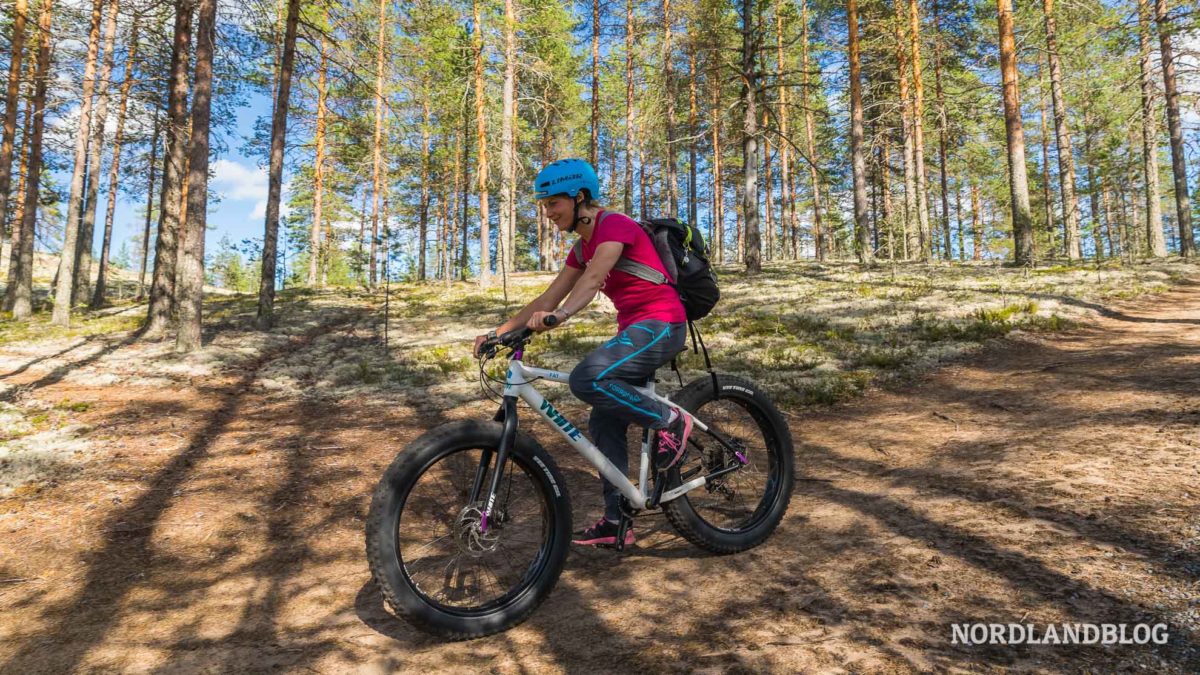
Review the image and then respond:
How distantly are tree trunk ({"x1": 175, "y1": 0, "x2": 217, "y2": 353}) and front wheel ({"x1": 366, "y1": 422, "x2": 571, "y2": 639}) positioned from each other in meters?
11.9

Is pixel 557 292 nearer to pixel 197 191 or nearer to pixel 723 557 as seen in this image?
pixel 723 557

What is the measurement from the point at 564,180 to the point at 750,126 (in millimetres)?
16846

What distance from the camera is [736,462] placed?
4078mm

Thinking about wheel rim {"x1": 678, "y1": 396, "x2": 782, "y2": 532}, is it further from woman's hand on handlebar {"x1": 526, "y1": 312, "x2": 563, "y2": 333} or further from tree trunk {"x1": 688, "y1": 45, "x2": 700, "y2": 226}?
tree trunk {"x1": 688, "y1": 45, "x2": 700, "y2": 226}

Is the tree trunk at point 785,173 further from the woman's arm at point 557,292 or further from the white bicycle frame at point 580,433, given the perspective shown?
the white bicycle frame at point 580,433

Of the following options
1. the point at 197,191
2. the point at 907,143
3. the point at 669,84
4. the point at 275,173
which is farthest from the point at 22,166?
the point at 907,143

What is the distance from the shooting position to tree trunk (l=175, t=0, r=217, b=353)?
12148 mm

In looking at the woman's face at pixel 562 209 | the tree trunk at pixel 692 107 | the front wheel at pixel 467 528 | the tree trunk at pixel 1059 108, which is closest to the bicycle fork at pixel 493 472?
the front wheel at pixel 467 528

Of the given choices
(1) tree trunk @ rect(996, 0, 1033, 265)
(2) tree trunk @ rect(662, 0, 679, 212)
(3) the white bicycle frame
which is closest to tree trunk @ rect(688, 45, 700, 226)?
(2) tree trunk @ rect(662, 0, 679, 212)

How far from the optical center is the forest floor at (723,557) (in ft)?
8.50

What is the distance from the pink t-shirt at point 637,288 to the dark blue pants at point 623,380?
8 cm

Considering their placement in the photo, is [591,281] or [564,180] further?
[564,180]

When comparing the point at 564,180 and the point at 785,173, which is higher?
the point at 785,173

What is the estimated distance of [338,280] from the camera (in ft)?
190
